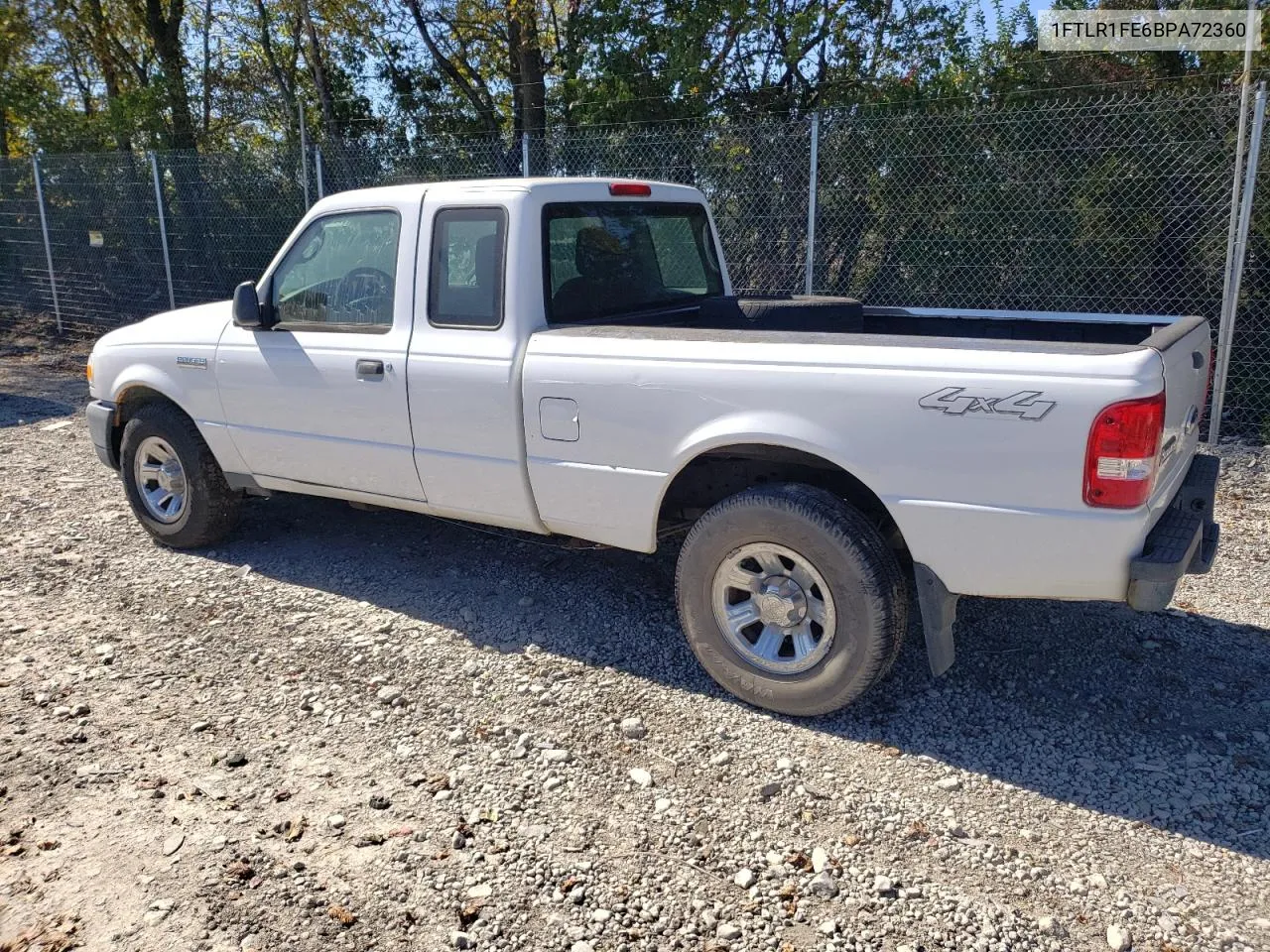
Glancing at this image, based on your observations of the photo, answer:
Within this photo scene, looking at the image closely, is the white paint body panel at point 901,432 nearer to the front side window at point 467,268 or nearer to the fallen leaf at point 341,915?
the front side window at point 467,268

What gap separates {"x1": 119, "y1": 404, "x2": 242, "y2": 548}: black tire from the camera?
5688 mm

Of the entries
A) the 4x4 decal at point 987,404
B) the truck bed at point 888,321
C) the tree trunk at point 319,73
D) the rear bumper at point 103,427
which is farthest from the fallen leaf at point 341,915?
the tree trunk at point 319,73

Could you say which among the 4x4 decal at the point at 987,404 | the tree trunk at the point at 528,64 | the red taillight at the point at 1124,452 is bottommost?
the red taillight at the point at 1124,452

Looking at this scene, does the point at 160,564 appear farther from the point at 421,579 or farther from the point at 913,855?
the point at 913,855

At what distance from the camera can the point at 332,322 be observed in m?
5.07

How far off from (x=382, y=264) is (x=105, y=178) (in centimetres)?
1124

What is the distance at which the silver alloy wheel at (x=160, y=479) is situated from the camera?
19.1 ft

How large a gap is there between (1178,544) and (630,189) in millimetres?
2927

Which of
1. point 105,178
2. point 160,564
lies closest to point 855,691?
point 160,564

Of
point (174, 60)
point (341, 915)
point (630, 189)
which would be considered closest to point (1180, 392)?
point (630, 189)

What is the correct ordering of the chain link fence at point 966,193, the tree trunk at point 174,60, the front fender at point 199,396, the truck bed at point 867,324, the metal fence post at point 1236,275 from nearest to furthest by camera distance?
1. the truck bed at point 867,324
2. the front fender at point 199,396
3. the metal fence post at point 1236,275
4. the chain link fence at point 966,193
5. the tree trunk at point 174,60

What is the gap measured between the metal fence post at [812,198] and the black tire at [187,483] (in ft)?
16.6

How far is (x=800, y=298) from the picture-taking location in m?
5.38

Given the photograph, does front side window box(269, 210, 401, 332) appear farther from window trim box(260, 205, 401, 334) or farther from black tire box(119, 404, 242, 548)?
black tire box(119, 404, 242, 548)
